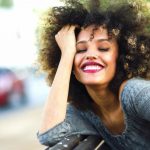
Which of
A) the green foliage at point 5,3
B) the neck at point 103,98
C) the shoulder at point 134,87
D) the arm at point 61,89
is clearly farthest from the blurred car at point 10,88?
the green foliage at point 5,3

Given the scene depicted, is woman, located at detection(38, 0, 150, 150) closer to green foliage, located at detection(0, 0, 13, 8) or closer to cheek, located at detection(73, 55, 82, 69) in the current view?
cheek, located at detection(73, 55, 82, 69)

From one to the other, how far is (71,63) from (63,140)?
1.88 feet

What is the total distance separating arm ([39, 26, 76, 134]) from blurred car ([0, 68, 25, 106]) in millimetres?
12707

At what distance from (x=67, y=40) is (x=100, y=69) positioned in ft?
0.94

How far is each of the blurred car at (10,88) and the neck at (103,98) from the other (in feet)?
41.3

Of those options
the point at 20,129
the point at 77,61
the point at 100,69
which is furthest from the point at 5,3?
the point at 100,69

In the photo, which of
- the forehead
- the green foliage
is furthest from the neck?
the green foliage

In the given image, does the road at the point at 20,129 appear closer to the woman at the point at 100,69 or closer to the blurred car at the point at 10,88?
the blurred car at the point at 10,88

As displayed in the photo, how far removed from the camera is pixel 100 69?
11.2ft

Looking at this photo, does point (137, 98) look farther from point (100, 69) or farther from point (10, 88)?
point (10, 88)

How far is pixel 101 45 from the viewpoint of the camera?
3.44 m

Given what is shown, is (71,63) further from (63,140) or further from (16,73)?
(16,73)

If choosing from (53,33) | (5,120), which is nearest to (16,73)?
(5,120)

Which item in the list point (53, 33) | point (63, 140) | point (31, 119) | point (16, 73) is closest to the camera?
point (63, 140)
